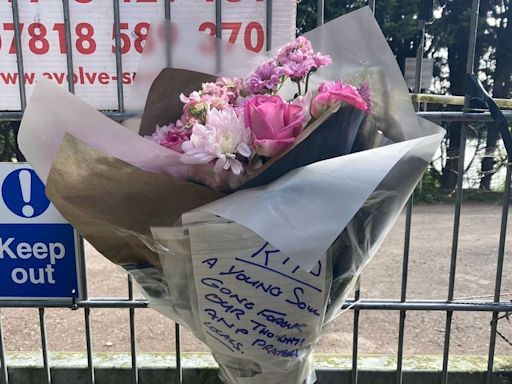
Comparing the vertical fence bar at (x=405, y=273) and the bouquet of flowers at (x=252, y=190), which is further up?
the bouquet of flowers at (x=252, y=190)

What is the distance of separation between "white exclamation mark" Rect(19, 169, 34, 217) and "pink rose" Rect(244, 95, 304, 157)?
1409 millimetres

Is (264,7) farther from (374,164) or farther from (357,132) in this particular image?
(374,164)

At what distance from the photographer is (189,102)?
1166mm

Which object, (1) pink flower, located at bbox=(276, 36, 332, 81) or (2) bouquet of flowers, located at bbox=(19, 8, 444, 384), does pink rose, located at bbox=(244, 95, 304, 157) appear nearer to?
(2) bouquet of flowers, located at bbox=(19, 8, 444, 384)

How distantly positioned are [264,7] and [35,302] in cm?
155

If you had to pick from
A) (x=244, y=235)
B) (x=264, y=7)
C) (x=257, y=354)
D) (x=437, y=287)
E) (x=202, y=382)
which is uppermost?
(x=264, y=7)

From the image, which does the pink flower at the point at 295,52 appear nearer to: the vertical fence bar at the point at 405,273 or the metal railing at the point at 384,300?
the metal railing at the point at 384,300

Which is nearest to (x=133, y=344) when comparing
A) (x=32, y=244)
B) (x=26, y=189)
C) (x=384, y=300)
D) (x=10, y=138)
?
(x=32, y=244)

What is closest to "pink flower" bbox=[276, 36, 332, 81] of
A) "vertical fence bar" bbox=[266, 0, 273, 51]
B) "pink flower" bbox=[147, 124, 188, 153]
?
"pink flower" bbox=[147, 124, 188, 153]

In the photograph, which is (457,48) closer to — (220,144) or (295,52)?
(295,52)

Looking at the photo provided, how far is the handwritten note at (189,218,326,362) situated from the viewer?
1036 millimetres

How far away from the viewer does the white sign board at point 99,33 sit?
7.45ft

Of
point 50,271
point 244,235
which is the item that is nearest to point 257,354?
point 244,235

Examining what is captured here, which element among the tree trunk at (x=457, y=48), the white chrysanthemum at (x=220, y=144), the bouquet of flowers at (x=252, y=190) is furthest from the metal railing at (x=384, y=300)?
the tree trunk at (x=457, y=48)
